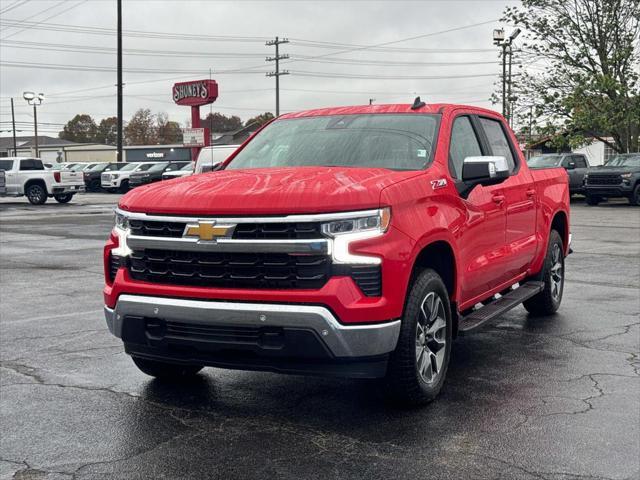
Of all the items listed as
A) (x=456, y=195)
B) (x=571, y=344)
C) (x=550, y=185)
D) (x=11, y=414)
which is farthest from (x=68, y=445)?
(x=550, y=185)

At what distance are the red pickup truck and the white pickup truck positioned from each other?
2994cm

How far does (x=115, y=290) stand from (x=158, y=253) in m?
0.39

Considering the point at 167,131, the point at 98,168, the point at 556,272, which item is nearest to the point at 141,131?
the point at 167,131

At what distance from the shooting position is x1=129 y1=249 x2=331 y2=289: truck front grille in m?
4.49

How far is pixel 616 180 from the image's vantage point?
2891cm

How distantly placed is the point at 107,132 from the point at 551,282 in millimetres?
153148

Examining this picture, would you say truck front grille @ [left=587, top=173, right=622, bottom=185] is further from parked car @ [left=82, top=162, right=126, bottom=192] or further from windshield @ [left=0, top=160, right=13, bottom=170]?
parked car @ [left=82, top=162, right=126, bottom=192]

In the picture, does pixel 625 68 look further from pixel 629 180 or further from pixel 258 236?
pixel 258 236

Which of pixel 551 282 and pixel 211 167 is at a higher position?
pixel 211 167

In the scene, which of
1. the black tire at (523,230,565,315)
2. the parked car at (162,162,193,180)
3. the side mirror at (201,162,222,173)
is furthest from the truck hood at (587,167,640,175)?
the side mirror at (201,162,222,173)

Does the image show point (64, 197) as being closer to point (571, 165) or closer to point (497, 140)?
point (571, 165)

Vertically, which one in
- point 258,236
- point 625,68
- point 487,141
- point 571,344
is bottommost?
point 571,344

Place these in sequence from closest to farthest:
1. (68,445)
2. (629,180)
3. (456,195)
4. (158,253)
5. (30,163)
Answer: (68,445)
(158,253)
(456,195)
(629,180)
(30,163)

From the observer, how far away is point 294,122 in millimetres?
6527
